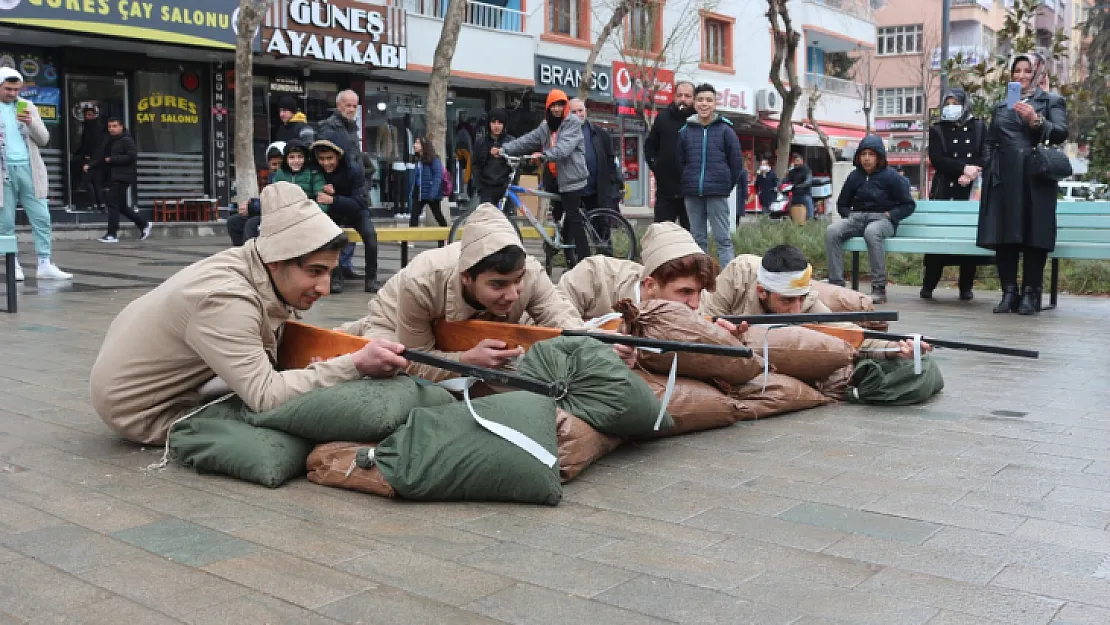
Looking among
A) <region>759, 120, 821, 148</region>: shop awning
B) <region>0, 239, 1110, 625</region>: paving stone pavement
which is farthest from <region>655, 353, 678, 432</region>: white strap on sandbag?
<region>759, 120, 821, 148</region>: shop awning

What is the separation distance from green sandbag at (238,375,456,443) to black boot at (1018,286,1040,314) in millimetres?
7312

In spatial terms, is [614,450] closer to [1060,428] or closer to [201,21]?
[1060,428]

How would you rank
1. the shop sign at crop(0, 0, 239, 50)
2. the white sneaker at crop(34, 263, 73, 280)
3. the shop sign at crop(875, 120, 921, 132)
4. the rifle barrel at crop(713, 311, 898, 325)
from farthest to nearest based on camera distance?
the shop sign at crop(875, 120, 921, 132) < the shop sign at crop(0, 0, 239, 50) < the white sneaker at crop(34, 263, 73, 280) < the rifle barrel at crop(713, 311, 898, 325)

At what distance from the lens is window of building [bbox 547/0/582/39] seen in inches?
1236

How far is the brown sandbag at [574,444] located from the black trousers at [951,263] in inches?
305

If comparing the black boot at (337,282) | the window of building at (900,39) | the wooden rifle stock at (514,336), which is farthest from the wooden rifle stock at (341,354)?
the window of building at (900,39)

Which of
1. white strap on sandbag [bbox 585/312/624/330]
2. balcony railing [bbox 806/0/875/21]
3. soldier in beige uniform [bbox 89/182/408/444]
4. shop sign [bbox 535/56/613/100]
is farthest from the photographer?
balcony railing [bbox 806/0/875/21]

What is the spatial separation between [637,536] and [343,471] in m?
1.09

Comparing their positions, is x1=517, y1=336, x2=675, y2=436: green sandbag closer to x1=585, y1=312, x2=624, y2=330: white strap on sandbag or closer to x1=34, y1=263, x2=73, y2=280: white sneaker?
x1=585, y1=312, x2=624, y2=330: white strap on sandbag

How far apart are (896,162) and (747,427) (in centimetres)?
5236

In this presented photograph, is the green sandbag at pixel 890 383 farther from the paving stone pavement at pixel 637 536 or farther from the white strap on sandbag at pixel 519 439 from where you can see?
the white strap on sandbag at pixel 519 439

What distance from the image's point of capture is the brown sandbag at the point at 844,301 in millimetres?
6012

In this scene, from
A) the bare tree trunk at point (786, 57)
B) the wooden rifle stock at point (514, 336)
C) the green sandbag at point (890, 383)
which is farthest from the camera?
the bare tree trunk at point (786, 57)

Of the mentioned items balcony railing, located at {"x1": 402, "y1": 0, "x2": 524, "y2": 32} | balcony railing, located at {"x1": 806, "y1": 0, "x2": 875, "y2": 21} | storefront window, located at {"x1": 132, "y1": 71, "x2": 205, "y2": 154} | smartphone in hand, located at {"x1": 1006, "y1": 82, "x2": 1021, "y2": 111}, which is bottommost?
smartphone in hand, located at {"x1": 1006, "y1": 82, "x2": 1021, "y2": 111}
